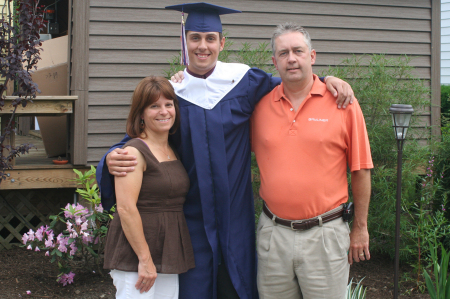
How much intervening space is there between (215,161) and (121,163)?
574 mm

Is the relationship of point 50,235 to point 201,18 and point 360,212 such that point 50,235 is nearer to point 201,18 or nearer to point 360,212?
point 201,18

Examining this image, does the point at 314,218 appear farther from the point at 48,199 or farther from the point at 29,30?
the point at 48,199

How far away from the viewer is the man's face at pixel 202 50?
263cm

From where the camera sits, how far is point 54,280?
423 centimetres

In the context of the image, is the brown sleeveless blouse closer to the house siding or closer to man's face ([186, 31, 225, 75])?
man's face ([186, 31, 225, 75])

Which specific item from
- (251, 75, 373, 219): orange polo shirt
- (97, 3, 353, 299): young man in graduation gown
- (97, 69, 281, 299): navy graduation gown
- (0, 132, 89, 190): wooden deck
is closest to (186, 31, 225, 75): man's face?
(97, 3, 353, 299): young man in graduation gown

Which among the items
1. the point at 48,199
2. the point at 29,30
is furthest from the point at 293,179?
the point at 48,199

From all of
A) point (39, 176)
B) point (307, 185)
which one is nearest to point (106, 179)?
point (307, 185)

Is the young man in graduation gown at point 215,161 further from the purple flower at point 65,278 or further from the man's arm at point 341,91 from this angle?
the purple flower at point 65,278

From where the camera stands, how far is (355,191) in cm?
244

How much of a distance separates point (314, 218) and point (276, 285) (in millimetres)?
450

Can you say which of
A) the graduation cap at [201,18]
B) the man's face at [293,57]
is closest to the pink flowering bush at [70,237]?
the graduation cap at [201,18]

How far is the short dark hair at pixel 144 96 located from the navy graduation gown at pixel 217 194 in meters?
0.14

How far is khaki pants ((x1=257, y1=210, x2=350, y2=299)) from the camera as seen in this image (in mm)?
2301
